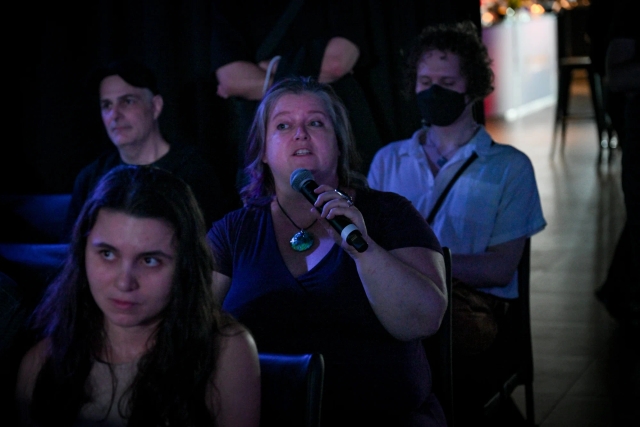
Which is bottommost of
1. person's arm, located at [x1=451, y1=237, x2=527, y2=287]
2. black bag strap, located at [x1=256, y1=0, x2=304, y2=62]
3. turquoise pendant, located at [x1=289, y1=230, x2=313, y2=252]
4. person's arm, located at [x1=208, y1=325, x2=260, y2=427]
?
person's arm, located at [x1=451, y1=237, x2=527, y2=287]

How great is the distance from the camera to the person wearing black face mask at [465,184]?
2705 millimetres

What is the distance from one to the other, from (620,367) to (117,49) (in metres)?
2.57

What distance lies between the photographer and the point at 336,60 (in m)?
3.53

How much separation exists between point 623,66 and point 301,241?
1.92 metres

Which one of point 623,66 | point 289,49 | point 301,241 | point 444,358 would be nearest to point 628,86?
point 623,66

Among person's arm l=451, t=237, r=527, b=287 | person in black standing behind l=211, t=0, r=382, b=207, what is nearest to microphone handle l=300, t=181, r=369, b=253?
person's arm l=451, t=237, r=527, b=287

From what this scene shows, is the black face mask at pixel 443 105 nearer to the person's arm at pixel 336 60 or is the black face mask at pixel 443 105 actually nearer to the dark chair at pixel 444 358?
the person's arm at pixel 336 60

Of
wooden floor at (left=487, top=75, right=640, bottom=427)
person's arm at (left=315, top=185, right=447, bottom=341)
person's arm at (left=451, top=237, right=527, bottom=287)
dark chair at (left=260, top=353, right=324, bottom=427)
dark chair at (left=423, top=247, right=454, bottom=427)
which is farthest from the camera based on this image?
wooden floor at (left=487, top=75, right=640, bottom=427)

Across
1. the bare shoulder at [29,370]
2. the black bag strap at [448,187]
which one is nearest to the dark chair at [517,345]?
the black bag strap at [448,187]

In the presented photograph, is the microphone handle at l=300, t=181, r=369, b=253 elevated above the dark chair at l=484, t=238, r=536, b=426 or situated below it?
above

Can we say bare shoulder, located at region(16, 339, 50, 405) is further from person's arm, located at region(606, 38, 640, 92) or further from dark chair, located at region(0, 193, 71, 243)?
person's arm, located at region(606, 38, 640, 92)

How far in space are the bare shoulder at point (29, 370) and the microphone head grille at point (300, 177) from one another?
63 cm

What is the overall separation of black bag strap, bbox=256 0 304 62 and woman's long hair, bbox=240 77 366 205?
1.24 metres

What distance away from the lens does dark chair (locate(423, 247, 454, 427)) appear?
2279 mm
